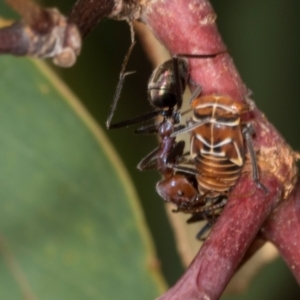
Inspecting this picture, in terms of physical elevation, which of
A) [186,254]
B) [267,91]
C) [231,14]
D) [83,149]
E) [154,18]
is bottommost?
[267,91]

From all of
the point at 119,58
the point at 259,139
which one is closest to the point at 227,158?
the point at 259,139

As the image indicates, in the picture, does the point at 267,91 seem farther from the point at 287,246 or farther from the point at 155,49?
the point at 287,246

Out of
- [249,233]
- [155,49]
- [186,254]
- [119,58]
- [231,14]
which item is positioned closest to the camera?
[249,233]

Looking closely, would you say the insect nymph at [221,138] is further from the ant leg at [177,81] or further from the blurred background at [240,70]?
the blurred background at [240,70]

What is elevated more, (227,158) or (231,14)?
(227,158)

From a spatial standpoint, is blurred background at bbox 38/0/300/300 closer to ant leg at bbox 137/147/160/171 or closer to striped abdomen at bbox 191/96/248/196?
ant leg at bbox 137/147/160/171

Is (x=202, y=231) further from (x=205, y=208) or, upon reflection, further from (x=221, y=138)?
Answer: (x=221, y=138)

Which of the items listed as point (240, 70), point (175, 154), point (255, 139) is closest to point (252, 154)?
point (255, 139)

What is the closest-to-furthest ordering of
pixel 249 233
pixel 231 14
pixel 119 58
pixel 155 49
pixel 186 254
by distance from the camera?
pixel 249 233, pixel 155 49, pixel 186 254, pixel 119 58, pixel 231 14
